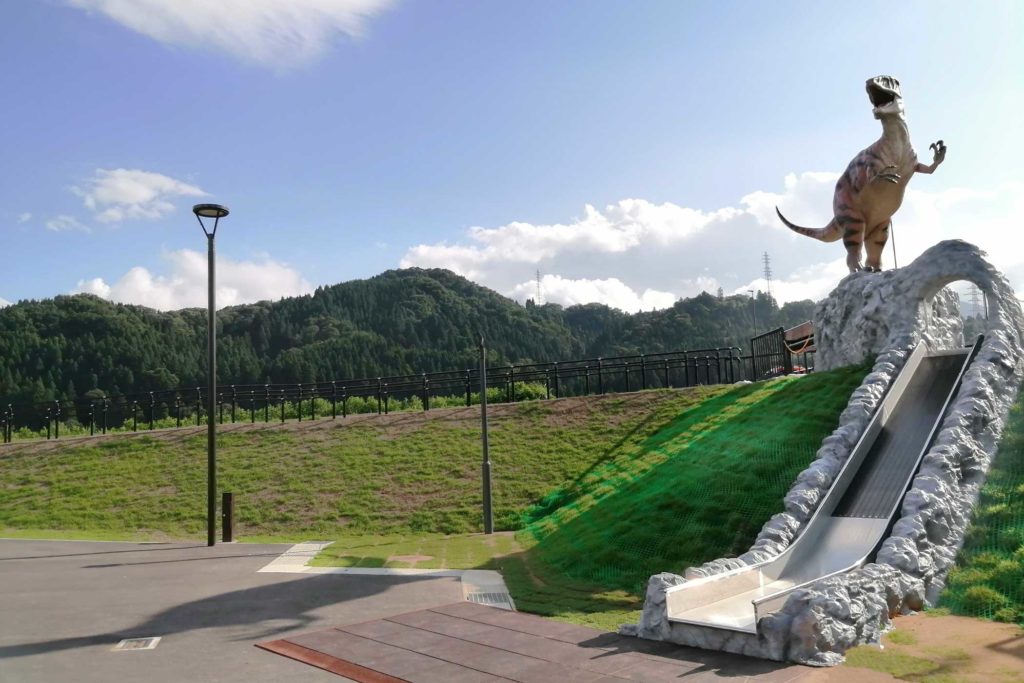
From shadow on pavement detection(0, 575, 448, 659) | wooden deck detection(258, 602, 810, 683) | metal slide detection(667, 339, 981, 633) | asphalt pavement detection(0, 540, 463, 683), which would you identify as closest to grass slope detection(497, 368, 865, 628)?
wooden deck detection(258, 602, 810, 683)

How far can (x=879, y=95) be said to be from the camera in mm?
17031

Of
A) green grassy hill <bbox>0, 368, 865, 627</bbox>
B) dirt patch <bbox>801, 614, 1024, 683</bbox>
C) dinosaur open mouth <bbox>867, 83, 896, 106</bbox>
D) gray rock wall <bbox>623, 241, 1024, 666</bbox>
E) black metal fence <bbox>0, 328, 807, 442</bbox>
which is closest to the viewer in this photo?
dirt patch <bbox>801, 614, 1024, 683</bbox>

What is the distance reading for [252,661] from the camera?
7.60 metres

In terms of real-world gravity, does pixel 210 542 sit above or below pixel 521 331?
below

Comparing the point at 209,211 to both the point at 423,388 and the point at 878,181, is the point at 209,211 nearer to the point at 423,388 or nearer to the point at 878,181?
the point at 423,388

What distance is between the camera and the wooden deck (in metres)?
6.75

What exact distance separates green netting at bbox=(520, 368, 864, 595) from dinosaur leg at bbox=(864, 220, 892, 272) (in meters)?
3.69

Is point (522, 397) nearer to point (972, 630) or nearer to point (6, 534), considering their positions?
point (6, 534)

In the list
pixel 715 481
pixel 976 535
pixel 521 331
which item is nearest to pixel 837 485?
pixel 976 535

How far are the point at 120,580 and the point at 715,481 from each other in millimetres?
9498

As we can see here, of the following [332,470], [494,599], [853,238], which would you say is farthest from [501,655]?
[853,238]

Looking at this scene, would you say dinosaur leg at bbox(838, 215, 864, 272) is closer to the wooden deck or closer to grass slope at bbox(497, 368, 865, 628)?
grass slope at bbox(497, 368, 865, 628)

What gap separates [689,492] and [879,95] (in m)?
10.2

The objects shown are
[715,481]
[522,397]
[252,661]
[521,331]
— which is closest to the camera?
[252,661]
